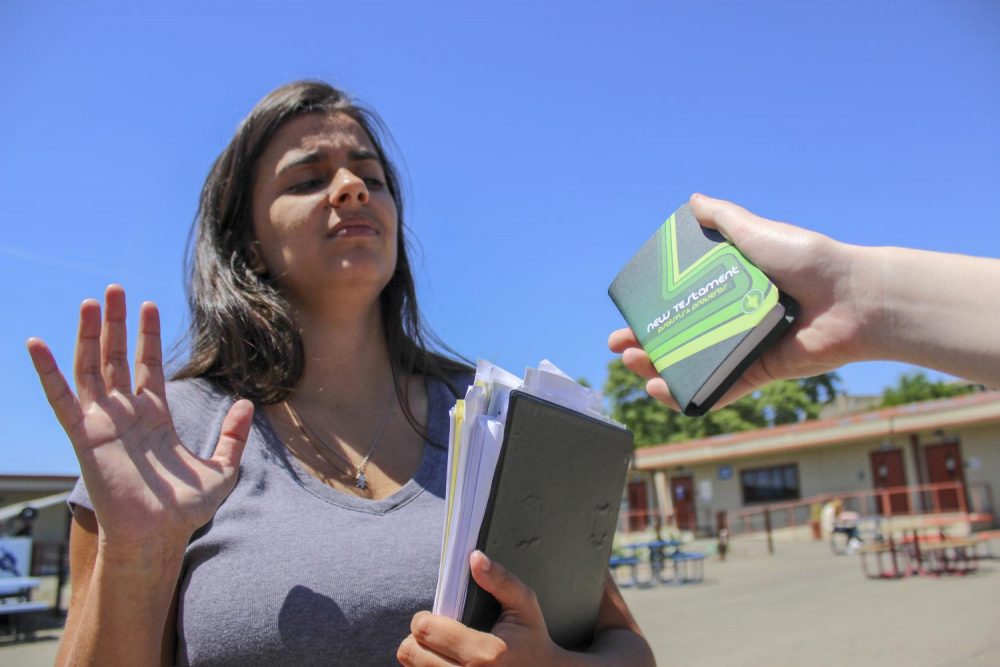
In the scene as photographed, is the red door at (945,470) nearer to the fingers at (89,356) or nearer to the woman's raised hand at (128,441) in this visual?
the woman's raised hand at (128,441)

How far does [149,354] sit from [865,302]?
1320mm

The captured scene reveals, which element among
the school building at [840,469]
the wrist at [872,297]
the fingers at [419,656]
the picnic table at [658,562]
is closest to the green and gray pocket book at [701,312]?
the wrist at [872,297]

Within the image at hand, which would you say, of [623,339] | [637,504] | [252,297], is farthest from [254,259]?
[637,504]

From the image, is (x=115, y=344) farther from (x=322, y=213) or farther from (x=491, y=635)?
(x=491, y=635)

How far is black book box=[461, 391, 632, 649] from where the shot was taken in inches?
45.3

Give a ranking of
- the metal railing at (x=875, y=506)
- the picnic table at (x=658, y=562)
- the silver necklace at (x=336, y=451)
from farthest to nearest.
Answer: the metal railing at (x=875, y=506) → the picnic table at (x=658, y=562) → the silver necklace at (x=336, y=451)

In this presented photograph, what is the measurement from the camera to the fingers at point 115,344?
1.36 meters

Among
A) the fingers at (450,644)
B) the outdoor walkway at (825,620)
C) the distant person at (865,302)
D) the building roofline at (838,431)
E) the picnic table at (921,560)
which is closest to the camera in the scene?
the fingers at (450,644)

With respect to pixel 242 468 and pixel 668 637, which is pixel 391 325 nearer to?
pixel 242 468

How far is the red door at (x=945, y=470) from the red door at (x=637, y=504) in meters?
10.5

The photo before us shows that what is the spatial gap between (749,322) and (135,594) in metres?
1.16

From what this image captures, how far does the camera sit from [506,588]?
1.11 m

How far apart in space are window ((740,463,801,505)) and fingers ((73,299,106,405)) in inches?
1032

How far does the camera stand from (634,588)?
42.5ft
